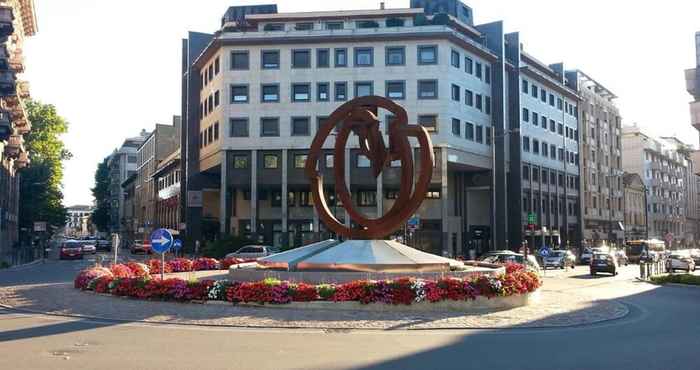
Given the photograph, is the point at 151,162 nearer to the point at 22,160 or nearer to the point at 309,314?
the point at 22,160

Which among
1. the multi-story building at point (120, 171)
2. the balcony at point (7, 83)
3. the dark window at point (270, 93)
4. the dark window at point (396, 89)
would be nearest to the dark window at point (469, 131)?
the dark window at point (396, 89)

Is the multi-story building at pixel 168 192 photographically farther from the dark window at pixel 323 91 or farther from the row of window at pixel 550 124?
the row of window at pixel 550 124

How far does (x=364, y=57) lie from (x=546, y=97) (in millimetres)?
26369

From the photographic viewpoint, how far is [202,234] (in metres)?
65.2

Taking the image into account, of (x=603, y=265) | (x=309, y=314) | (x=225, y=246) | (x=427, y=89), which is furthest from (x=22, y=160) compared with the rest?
(x=309, y=314)

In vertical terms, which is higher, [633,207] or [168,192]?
[168,192]

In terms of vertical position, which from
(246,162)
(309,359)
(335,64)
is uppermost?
(335,64)

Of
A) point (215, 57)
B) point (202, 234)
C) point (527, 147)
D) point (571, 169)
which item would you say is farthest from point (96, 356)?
point (571, 169)

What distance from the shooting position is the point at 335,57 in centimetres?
5475

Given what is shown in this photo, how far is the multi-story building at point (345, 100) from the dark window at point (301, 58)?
8cm

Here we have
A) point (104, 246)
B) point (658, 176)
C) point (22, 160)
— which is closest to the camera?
point (22, 160)

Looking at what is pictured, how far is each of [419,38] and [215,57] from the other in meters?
17.9

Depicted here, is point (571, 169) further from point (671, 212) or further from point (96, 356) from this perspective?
point (96, 356)

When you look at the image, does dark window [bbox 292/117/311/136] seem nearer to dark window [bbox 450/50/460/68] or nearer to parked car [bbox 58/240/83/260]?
dark window [bbox 450/50/460/68]
